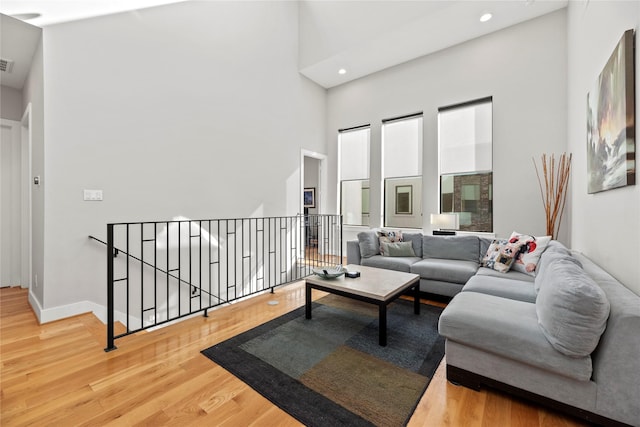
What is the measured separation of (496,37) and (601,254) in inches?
150

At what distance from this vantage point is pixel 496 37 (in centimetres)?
430

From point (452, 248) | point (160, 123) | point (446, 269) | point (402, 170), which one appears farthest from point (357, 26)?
point (446, 269)

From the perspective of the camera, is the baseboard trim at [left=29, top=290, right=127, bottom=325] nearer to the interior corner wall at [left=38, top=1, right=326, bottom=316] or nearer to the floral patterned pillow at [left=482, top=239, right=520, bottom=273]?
the interior corner wall at [left=38, top=1, right=326, bottom=316]

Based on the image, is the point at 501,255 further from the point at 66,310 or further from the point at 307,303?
the point at 66,310

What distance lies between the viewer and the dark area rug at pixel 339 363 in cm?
159

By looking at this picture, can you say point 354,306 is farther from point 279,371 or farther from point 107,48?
point 107,48

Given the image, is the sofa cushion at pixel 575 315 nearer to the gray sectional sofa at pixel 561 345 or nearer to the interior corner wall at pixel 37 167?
the gray sectional sofa at pixel 561 345

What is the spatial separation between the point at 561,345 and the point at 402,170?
13.9 feet

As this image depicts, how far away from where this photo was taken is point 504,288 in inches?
99.0

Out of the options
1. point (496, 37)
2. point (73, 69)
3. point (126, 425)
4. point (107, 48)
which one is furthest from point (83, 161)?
point (496, 37)

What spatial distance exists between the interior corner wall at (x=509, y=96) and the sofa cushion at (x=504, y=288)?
186 centimetres

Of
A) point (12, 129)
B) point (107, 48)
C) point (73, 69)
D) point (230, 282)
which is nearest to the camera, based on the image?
point (73, 69)

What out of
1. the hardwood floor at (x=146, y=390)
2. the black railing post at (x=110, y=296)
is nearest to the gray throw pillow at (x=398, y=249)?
the hardwood floor at (x=146, y=390)

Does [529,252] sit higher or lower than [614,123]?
lower
